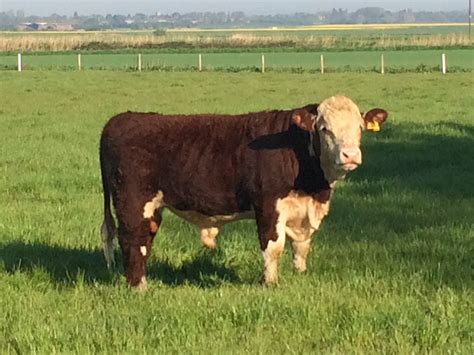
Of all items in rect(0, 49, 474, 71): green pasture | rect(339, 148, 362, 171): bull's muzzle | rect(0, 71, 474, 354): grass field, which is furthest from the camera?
rect(0, 49, 474, 71): green pasture

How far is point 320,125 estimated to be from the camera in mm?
6797

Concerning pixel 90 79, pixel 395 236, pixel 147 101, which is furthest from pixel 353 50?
pixel 395 236

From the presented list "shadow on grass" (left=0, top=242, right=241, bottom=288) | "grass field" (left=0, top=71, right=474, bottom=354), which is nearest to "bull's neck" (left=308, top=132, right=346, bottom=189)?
"grass field" (left=0, top=71, right=474, bottom=354)

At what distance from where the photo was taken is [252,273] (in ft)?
25.7

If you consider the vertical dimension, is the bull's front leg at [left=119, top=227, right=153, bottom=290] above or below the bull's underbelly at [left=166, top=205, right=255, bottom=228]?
below

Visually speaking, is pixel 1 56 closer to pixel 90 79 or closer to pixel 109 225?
pixel 90 79

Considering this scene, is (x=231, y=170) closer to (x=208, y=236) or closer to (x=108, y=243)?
(x=208, y=236)

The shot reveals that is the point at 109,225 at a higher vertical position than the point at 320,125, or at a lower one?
lower

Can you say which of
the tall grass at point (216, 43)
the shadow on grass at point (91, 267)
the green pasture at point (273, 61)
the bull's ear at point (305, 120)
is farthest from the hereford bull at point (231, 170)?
the tall grass at point (216, 43)

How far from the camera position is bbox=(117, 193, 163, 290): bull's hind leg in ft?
24.1

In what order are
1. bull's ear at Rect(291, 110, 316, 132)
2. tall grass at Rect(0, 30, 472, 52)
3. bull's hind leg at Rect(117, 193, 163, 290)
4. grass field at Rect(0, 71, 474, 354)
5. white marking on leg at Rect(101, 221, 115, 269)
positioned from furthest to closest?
tall grass at Rect(0, 30, 472, 52)
white marking on leg at Rect(101, 221, 115, 269)
bull's hind leg at Rect(117, 193, 163, 290)
bull's ear at Rect(291, 110, 316, 132)
grass field at Rect(0, 71, 474, 354)

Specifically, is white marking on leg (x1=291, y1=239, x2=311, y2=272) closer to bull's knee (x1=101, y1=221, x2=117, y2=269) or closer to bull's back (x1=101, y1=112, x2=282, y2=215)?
bull's back (x1=101, y1=112, x2=282, y2=215)

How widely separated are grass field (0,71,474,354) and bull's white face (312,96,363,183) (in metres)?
0.97

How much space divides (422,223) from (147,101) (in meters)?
19.6
